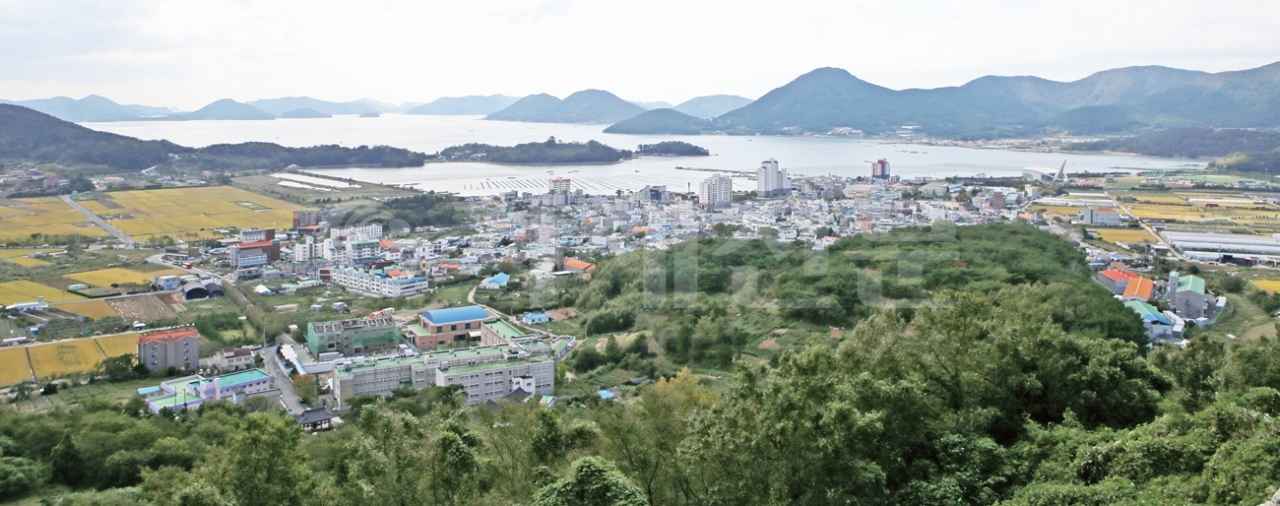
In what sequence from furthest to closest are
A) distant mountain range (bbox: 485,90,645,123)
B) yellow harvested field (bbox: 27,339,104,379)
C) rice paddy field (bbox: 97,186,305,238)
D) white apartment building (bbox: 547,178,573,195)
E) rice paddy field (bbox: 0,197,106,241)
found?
Result: distant mountain range (bbox: 485,90,645,123)
white apartment building (bbox: 547,178,573,195)
rice paddy field (bbox: 97,186,305,238)
rice paddy field (bbox: 0,197,106,241)
yellow harvested field (bbox: 27,339,104,379)

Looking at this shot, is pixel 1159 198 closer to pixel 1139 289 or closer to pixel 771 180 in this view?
pixel 771 180

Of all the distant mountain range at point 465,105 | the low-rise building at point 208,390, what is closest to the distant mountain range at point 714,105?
the distant mountain range at point 465,105

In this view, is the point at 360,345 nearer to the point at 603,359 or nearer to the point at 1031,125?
the point at 603,359

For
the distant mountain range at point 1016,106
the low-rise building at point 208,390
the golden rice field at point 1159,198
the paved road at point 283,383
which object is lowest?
the paved road at point 283,383

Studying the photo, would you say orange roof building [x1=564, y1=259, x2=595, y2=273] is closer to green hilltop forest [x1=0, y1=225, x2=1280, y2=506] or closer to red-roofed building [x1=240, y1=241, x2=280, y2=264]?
red-roofed building [x1=240, y1=241, x2=280, y2=264]

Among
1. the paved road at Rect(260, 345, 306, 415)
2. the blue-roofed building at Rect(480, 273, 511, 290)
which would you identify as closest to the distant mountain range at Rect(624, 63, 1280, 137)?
the blue-roofed building at Rect(480, 273, 511, 290)

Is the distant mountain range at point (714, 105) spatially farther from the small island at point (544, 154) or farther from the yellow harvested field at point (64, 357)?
the yellow harvested field at point (64, 357)
